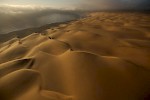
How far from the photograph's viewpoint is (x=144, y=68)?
4.22 m

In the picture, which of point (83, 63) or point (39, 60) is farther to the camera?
point (39, 60)

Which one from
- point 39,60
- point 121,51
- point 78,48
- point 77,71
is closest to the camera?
point 77,71

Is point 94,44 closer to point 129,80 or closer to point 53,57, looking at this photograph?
point 53,57

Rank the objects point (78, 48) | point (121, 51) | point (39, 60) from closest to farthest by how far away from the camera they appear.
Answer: point (39, 60)
point (121, 51)
point (78, 48)

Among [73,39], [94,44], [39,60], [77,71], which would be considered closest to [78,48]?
[94,44]

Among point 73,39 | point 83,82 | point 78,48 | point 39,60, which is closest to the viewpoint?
point 83,82

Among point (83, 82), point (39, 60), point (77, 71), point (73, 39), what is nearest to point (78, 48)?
point (73, 39)

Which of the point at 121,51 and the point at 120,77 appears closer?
the point at 120,77

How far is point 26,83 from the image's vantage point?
3.79 m

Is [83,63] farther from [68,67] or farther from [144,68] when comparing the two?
[144,68]

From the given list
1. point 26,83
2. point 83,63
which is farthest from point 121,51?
point 26,83

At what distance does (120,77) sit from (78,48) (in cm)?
244

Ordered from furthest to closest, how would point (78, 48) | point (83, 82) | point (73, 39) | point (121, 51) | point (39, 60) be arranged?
point (73, 39), point (78, 48), point (121, 51), point (39, 60), point (83, 82)

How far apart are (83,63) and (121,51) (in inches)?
59.6
